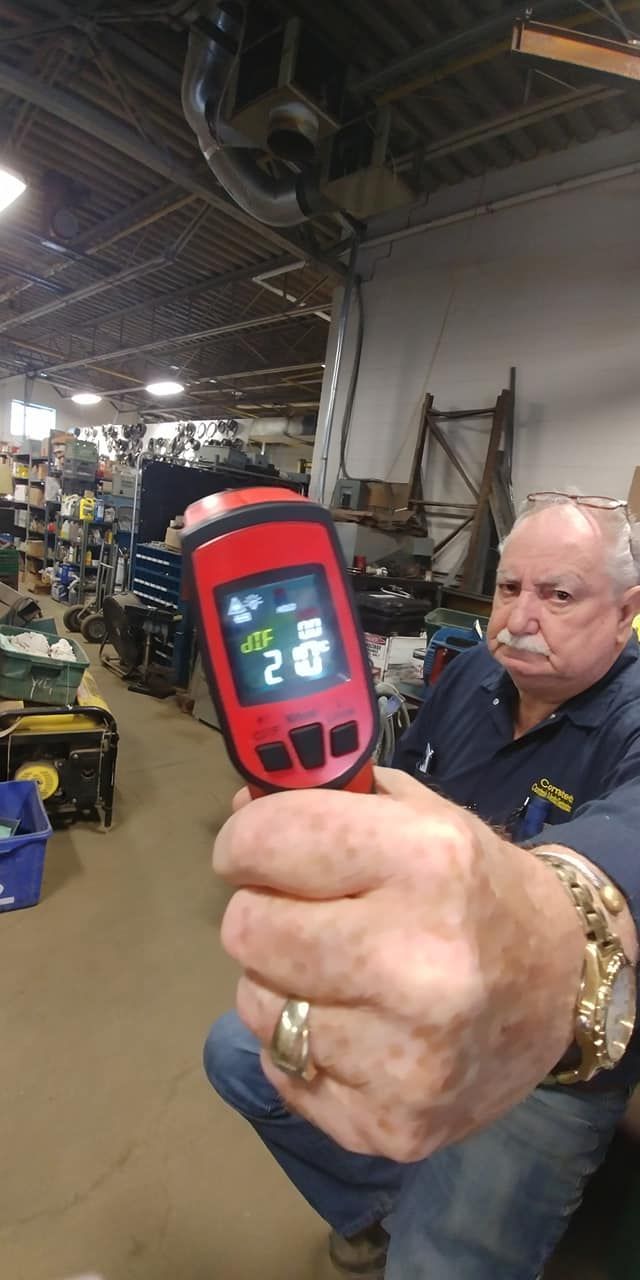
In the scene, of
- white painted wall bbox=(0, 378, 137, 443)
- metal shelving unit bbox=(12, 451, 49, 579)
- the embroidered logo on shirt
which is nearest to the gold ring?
the embroidered logo on shirt

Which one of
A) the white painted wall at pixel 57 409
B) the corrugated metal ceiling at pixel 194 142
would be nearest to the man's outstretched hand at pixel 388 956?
the corrugated metal ceiling at pixel 194 142

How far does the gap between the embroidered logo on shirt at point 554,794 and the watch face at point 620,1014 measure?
18.6 inches

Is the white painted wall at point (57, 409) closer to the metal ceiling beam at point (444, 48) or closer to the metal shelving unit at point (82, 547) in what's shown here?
the metal shelving unit at point (82, 547)

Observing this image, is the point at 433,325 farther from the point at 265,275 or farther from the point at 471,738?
the point at 471,738

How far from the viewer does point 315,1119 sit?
0.32 m

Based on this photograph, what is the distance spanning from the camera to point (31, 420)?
40.4 ft

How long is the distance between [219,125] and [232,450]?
2.55 metres

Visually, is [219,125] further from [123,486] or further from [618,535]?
[123,486]

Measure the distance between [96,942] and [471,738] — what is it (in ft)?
4.87

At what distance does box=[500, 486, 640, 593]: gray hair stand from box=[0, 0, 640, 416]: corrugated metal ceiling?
238 centimetres

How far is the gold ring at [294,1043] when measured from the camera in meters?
0.30

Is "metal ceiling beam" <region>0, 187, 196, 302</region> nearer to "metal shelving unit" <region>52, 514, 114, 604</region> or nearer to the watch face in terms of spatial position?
"metal shelving unit" <region>52, 514, 114, 604</region>

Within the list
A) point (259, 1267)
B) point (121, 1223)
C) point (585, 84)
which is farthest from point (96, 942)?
point (585, 84)

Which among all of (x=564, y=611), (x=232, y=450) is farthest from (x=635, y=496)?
(x=232, y=450)
